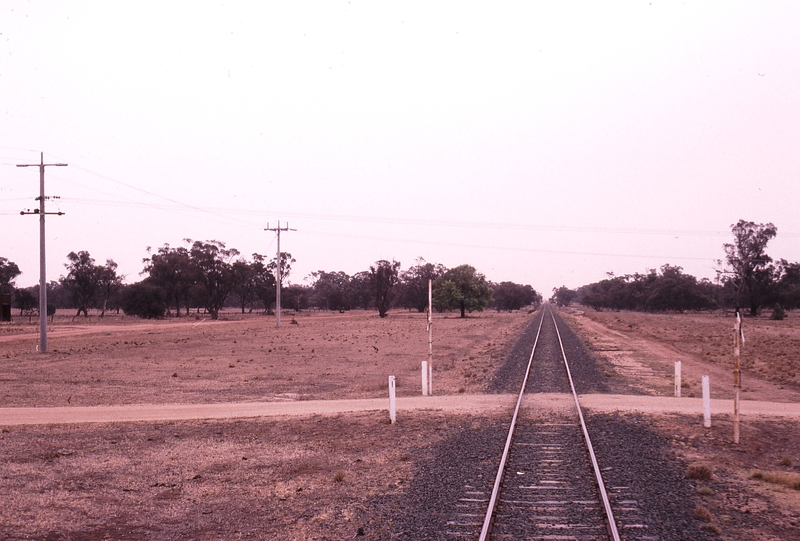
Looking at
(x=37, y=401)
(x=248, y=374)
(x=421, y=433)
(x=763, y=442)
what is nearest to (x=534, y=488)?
(x=421, y=433)

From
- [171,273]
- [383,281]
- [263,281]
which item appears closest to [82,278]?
[171,273]

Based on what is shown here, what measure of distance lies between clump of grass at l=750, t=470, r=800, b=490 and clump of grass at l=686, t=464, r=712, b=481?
864 mm

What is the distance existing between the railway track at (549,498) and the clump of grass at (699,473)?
1.40m

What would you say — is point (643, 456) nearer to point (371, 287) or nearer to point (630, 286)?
point (371, 287)

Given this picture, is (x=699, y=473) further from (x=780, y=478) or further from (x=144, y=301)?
(x=144, y=301)

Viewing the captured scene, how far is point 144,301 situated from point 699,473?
114 metres

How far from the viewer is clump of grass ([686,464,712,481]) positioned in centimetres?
1016

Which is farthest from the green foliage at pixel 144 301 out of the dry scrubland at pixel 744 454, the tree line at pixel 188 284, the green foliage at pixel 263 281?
the dry scrubland at pixel 744 454

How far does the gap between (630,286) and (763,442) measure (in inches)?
7312

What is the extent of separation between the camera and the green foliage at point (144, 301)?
112875 millimetres

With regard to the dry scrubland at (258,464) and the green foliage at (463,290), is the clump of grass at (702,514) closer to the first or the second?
the dry scrubland at (258,464)

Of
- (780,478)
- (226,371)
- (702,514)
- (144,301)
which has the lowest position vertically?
(226,371)

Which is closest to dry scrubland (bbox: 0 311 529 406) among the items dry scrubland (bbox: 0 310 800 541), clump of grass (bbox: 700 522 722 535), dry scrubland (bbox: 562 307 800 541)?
dry scrubland (bbox: 0 310 800 541)

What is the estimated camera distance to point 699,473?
33.5ft
